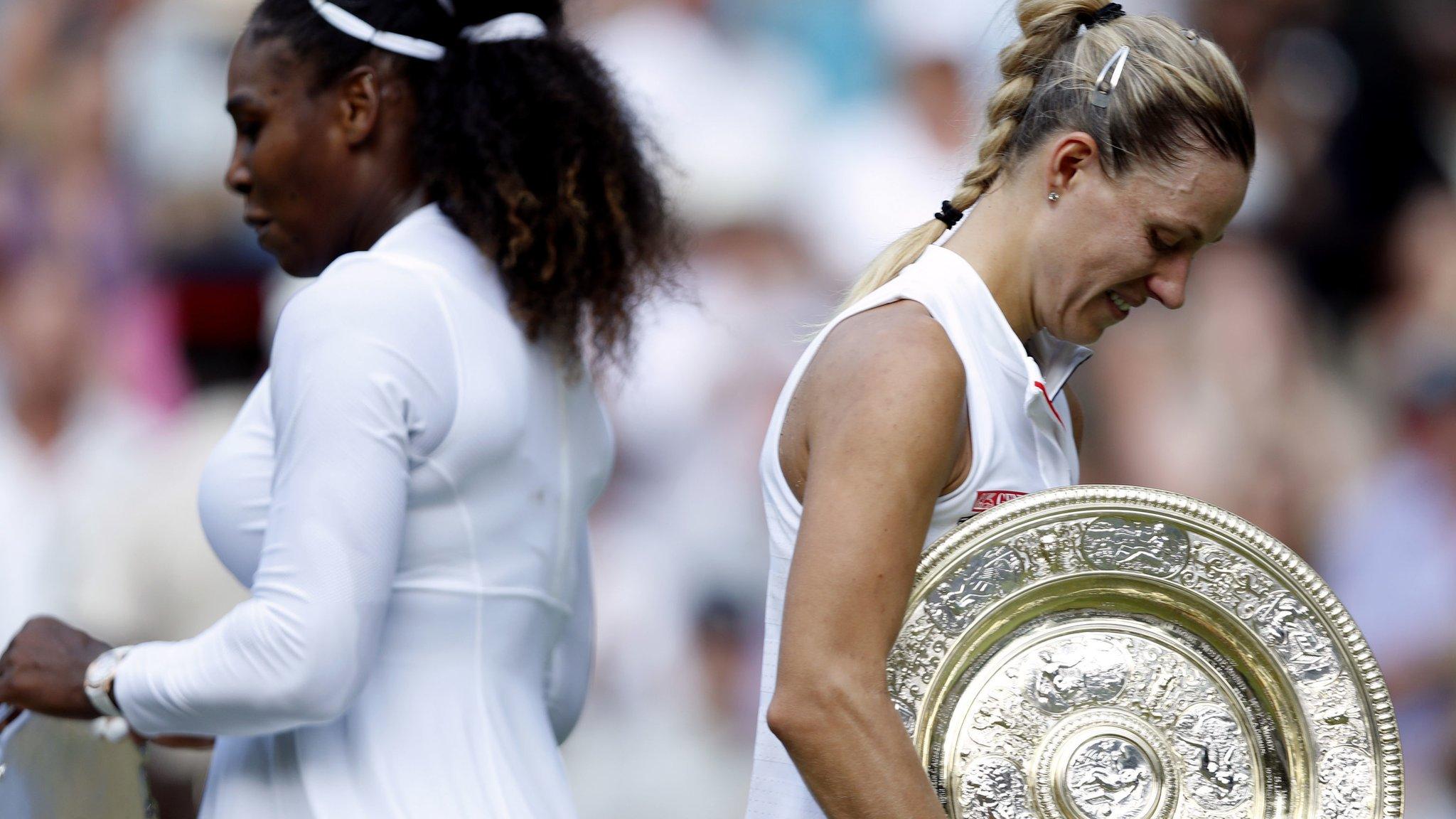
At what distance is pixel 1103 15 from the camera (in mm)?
1713

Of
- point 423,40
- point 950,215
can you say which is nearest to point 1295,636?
point 950,215

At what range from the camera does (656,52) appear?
457 centimetres

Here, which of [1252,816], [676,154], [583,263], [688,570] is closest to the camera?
[1252,816]

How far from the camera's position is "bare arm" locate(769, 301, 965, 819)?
4.47ft

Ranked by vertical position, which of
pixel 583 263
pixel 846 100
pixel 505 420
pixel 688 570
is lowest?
pixel 505 420

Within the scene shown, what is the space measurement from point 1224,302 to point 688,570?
172cm

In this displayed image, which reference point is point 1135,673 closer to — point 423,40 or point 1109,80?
point 1109,80

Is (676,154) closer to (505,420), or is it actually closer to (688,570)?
(688,570)

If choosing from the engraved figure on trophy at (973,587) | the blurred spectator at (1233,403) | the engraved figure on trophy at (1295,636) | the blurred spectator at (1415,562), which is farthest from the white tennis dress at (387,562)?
the blurred spectator at (1415,562)

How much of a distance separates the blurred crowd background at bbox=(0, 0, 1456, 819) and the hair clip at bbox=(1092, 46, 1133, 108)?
250 centimetres

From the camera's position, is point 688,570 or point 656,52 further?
point 656,52

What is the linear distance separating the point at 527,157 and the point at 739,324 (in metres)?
2.57

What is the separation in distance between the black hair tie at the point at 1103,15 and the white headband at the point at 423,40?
0.69 meters

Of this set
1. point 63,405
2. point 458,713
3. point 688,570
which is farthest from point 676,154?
point 458,713
